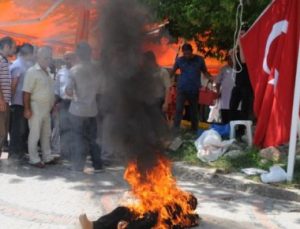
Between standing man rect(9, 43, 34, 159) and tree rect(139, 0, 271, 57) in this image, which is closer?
standing man rect(9, 43, 34, 159)

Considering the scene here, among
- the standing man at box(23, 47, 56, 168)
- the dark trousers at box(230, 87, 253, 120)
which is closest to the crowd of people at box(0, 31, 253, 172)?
the standing man at box(23, 47, 56, 168)

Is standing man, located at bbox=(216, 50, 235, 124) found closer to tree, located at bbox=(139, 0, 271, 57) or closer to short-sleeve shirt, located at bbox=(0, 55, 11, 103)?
tree, located at bbox=(139, 0, 271, 57)

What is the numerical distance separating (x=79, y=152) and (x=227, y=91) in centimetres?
379

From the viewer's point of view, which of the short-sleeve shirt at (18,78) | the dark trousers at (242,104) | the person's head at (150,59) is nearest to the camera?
the person's head at (150,59)

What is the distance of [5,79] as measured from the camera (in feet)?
24.9

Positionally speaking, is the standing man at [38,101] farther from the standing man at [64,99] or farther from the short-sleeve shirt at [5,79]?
the short-sleeve shirt at [5,79]

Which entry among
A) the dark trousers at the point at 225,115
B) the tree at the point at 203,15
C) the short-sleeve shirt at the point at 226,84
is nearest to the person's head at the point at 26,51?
the tree at the point at 203,15

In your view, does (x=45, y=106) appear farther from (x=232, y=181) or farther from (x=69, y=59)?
(x=232, y=181)

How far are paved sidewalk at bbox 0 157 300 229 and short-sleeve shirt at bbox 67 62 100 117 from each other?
3.11ft

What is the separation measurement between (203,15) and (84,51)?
9.92 ft

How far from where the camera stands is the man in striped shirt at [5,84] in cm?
756

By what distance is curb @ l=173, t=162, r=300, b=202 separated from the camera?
6.59 meters

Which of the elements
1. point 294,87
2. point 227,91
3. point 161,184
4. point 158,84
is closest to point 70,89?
point 158,84

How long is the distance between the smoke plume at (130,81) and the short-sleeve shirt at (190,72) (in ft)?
12.6
